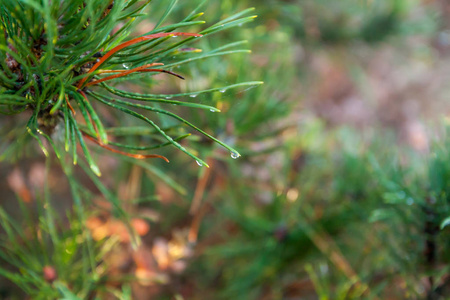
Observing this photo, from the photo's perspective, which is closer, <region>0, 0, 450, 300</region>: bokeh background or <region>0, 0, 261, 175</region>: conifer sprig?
<region>0, 0, 261, 175</region>: conifer sprig

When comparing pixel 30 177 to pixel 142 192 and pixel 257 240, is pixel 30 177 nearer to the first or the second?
pixel 142 192

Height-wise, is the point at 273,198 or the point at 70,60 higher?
the point at 70,60

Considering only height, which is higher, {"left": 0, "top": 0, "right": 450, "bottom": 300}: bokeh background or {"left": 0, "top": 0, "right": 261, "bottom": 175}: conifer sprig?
{"left": 0, "top": 0, "right": 261, "bottom": 175}: conifer sprig

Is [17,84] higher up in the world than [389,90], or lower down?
higher up

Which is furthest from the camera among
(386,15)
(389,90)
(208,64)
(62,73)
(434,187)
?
(389,90)

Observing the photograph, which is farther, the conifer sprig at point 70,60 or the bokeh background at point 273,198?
the bokeh background at point 273,198

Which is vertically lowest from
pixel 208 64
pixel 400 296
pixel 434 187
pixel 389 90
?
pixel 389 90

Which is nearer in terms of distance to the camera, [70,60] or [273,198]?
[70,60]

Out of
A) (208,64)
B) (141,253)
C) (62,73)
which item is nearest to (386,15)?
(208,64)
